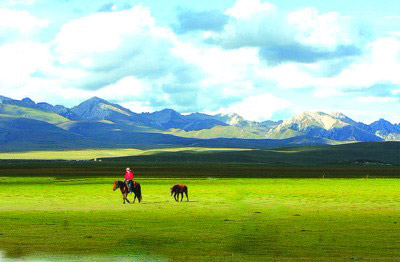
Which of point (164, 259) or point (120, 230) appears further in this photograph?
point (120, 230)

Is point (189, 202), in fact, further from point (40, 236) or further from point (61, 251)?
point (61, 251)

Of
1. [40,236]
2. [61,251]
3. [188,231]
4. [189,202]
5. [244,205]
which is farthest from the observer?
[189,202]

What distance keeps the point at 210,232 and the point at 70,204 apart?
1861 cm

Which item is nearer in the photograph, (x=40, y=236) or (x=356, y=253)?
(x=356, y=253)

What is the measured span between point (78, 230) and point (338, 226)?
38.6 feet

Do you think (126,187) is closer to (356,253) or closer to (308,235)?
(308,235)

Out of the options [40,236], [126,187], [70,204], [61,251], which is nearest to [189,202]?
[126,187]

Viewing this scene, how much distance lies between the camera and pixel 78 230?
2631 cm

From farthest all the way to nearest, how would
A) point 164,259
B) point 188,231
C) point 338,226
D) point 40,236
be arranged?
1. point 338,226
2. point 188,231
3. point 40,236
4. point 164,259

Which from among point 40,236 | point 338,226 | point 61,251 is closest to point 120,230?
point 40,236

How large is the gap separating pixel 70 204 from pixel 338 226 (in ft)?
67.8

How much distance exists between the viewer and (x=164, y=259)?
1914 centimetres

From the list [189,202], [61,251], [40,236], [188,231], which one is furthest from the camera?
[189,202]

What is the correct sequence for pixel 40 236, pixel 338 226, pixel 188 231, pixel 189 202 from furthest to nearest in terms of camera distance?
pixel 189 202
pixel 338 226
pixel 188 231
pixel 40 236
